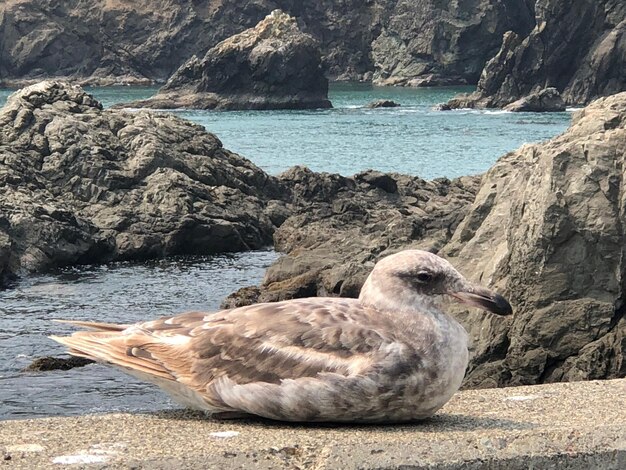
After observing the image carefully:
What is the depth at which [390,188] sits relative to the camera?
31188 mm

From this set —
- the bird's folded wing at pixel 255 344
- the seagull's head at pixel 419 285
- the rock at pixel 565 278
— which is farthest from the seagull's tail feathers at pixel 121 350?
the rock at pixel 565 278

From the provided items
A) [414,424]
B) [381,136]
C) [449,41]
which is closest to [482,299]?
[414,424]

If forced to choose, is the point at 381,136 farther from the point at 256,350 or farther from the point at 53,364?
the point at 256,350

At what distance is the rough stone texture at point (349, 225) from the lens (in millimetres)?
19766

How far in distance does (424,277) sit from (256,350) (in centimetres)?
91

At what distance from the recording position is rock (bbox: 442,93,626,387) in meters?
11.2

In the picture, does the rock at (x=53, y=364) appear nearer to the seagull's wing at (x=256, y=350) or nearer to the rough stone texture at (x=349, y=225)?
the rough stone texture at (x=349, y=225)

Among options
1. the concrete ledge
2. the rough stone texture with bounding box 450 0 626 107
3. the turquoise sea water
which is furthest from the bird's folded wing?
the rough stone texture with bounding box 450 0 626 107

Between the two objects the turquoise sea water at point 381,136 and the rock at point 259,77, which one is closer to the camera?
the turquoise sea water at point 381,136

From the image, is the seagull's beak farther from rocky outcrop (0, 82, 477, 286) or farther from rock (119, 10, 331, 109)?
rock (119, 10, 331, 109)

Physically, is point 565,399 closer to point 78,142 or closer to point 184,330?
point 184,330

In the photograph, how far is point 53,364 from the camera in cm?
1537

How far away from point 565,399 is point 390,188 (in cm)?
2459

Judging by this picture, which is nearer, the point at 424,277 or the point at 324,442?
the point at 324,442
